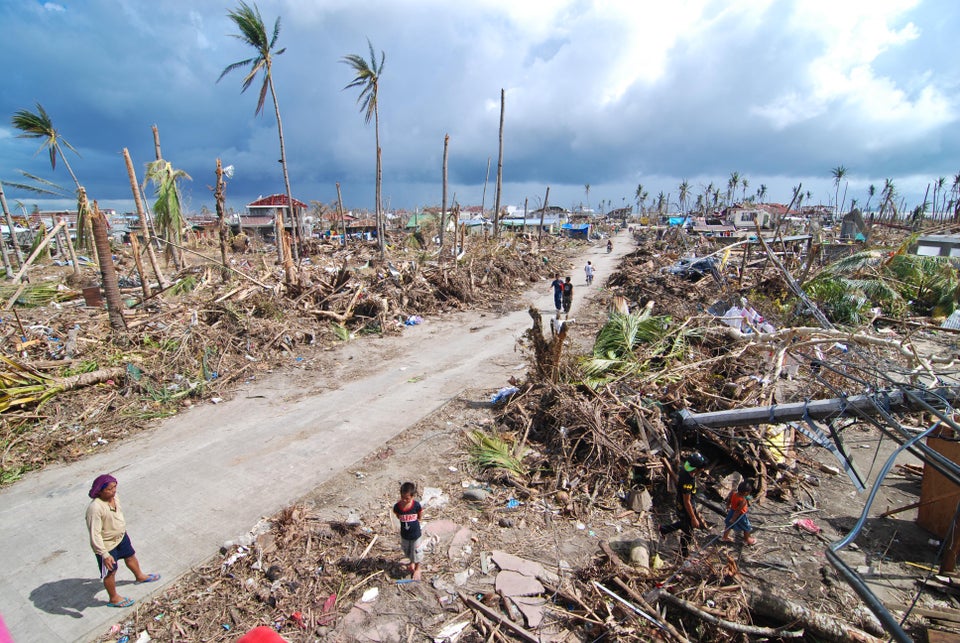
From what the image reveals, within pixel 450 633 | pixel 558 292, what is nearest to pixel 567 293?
pixel 558 292

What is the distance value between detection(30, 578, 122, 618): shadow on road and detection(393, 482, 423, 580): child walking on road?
102 inches

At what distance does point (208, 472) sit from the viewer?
5988mm

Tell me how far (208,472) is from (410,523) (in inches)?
140

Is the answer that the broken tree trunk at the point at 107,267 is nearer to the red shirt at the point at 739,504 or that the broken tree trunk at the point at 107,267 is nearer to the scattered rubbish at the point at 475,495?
the scattered rubbish at the point at 475,495

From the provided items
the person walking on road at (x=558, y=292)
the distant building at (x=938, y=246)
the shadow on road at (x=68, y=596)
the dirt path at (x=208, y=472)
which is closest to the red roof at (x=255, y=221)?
the person walking on road at (x=558, y=292)

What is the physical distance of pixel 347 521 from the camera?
16.0 feet

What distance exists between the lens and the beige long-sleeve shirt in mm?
3762

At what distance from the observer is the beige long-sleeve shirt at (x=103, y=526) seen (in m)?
3.76

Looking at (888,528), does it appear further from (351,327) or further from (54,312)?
(54,312)

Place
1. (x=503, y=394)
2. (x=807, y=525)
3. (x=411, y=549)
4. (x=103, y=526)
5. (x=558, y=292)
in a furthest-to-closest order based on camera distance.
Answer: (x=558, y=292), (x=503, y=394), (x=807, y=525), (x=411, y=549), (x=103, y=526)

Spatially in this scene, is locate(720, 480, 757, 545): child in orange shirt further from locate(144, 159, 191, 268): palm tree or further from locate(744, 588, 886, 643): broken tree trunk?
locate(144, 159, 191, 268): palm tree

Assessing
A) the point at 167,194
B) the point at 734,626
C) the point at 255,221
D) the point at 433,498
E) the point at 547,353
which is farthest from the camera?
the point at 255,221

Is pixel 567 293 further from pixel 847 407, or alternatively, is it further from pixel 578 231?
pixel 578 231

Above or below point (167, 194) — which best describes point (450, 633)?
below
